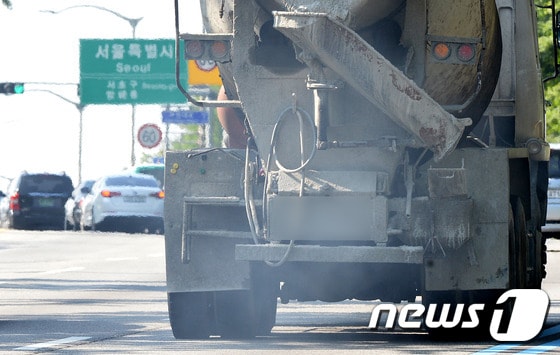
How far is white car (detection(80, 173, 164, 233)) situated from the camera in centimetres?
4544

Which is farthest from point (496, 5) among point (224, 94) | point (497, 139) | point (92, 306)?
point (92, 306)

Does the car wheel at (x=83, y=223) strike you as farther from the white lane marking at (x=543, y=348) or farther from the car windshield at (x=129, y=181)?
the white lane marking at (x=543, y=348)

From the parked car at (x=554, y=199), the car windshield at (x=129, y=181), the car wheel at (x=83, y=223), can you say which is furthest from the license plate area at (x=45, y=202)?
the parked car at (x=554, y=199)

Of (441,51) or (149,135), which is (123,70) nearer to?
(149,135)

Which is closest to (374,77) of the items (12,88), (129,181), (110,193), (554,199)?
(554,199)

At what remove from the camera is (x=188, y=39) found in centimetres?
1390

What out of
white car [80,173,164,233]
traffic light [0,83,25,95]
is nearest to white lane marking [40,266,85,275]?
white car [80,173,164,233]

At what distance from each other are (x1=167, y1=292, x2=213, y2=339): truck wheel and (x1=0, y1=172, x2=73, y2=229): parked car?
3771 cm

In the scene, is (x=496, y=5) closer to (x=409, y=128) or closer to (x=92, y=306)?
(x=409, y=128)

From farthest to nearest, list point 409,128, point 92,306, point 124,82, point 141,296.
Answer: point 124,82 → point 141,296 → point 92,306 → point 409,128

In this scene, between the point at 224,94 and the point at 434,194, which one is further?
the point at 224,94

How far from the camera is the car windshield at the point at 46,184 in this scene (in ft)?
172

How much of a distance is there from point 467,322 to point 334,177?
161 cm

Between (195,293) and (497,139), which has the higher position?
(497,139)
